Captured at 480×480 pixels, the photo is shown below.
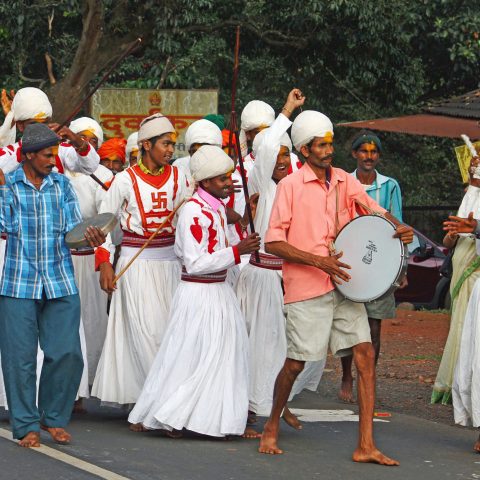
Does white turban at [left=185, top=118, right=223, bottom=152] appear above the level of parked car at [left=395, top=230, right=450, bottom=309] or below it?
above

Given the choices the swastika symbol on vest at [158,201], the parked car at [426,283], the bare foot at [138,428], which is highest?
the swastika symbol on vest at [158,201]

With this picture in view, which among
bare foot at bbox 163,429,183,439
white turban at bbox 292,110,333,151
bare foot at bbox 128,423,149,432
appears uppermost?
white turban at bbox 292,110,333,151

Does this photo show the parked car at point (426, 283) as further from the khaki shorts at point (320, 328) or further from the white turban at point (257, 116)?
the khaki shorts at point (320, 328)

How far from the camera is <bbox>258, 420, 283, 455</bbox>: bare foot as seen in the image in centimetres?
842

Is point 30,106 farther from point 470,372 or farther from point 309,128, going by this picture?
point 470,372

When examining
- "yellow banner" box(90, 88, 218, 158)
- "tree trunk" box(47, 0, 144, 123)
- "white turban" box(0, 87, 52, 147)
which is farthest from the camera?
"yellow banner" box(90, 88, 218, 158)

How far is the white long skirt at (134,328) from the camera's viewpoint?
372 inches

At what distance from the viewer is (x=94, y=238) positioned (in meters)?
8.29

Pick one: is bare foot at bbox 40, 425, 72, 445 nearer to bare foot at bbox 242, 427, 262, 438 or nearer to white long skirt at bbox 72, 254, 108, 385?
bare foot at bbox 242, 427, 262, 438

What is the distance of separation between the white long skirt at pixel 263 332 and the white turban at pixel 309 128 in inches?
47.3

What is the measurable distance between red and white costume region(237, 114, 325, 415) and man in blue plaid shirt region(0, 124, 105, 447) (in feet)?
4.27

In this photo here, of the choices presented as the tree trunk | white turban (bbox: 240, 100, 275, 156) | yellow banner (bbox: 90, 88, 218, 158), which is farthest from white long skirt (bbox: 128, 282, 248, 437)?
yellow banner (bbox: 90, 88, 218, 158)

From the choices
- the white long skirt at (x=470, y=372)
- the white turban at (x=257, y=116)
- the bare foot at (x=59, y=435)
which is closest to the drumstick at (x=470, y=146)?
the white long skirt at (x=470, y=372)

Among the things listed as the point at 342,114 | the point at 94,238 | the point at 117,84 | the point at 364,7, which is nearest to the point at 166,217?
the point at 94,238
